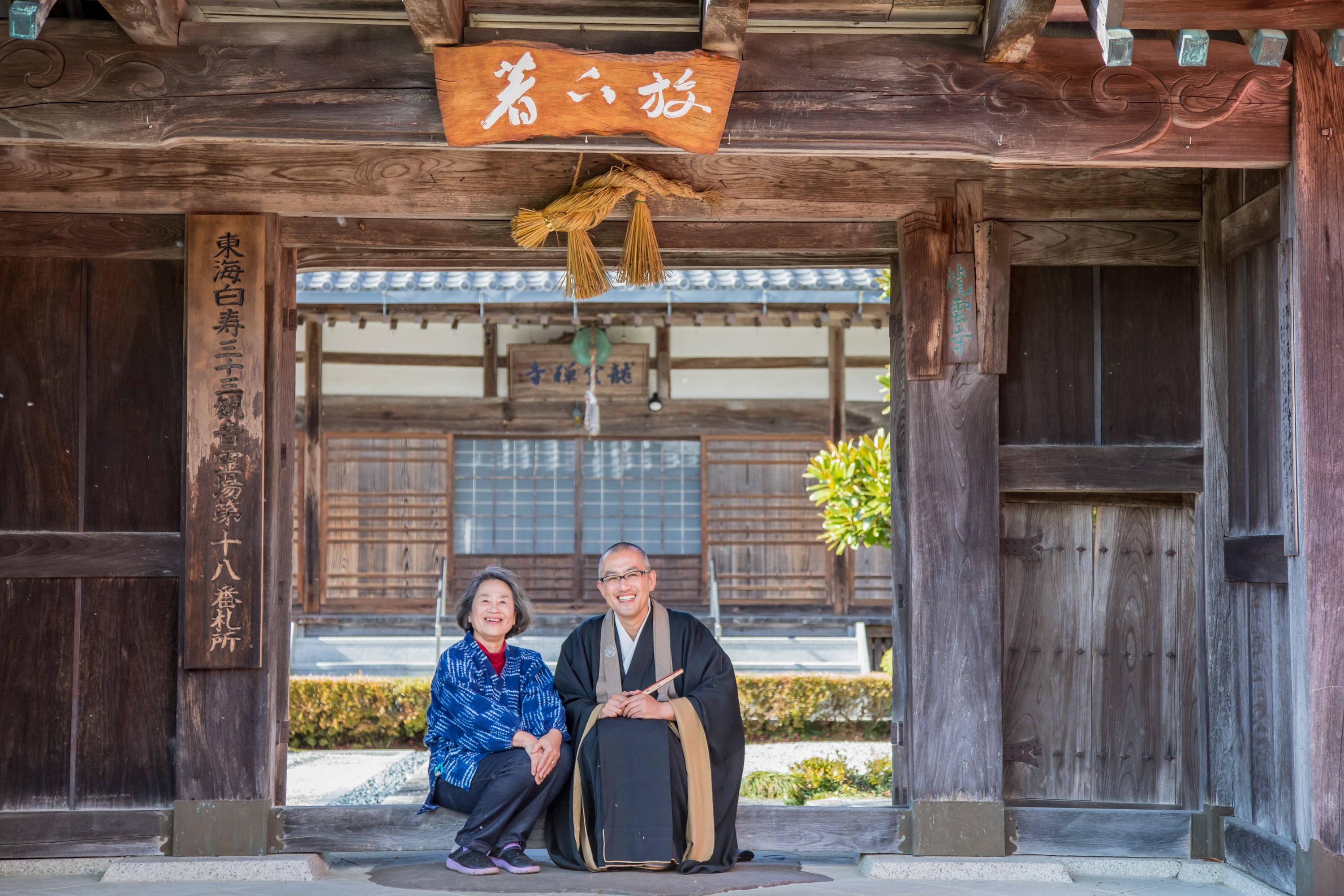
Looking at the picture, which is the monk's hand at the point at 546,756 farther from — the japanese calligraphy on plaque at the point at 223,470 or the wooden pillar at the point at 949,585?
the wooden pillar at the point at 949,585

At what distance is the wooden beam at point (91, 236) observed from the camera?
531cm

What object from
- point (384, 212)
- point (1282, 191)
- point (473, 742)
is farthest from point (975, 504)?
point (384, 212)

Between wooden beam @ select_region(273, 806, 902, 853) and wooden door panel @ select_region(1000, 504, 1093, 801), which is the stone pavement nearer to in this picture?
wooden beam @ select_region(273, 806, 902, 853)

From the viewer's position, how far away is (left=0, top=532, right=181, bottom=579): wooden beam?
521cm

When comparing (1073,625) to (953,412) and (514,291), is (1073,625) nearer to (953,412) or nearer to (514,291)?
(953,412)

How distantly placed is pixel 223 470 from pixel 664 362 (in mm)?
8192

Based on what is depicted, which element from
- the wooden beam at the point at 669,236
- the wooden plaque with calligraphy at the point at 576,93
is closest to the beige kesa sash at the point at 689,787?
the wooden beam at the point at 669,236

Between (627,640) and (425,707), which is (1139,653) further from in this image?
(425,707)

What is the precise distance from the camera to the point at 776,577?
13.1 m

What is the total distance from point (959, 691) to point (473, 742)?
199cm

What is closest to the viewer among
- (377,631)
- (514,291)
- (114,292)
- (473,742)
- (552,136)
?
(552,136)

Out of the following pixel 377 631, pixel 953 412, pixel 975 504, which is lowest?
pixel 377 631

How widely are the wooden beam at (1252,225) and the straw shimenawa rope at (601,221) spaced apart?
6.84 ft

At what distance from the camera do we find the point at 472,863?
16.0 ft
